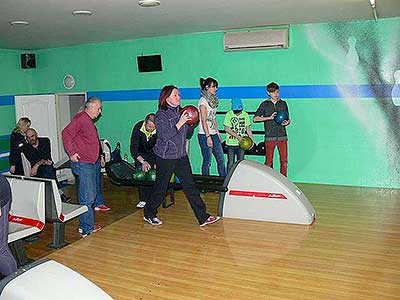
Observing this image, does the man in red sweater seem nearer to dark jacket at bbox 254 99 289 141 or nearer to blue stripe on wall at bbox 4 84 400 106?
dark jacket at bbox 254 99 289 141

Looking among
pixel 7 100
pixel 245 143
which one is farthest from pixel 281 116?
pixel 7 100

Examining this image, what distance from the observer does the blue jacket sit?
4121 mm

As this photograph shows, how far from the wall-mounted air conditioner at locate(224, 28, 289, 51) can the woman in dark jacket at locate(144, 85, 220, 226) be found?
2345 mm

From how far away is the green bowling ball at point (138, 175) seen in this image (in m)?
5.28

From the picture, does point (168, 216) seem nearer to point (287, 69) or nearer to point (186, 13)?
point (186, 13)

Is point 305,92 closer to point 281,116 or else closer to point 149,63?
point 281,116

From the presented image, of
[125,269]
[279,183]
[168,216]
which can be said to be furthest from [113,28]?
[125,269]

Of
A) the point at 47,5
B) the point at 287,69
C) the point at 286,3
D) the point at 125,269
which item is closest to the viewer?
the point at 125,269

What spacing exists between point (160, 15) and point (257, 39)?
176cm

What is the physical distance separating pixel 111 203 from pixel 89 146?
166cm

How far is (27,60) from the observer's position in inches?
315

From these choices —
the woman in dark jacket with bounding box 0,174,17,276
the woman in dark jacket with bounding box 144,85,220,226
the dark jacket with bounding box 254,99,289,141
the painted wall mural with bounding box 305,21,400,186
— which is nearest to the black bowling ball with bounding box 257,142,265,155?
the dark jacket with bounding box 254,99,289,141

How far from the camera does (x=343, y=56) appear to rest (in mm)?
5855

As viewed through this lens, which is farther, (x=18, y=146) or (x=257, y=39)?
(x=257, y=39)
